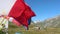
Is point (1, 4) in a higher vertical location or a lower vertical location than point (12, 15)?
higher

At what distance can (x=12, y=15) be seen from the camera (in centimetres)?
79

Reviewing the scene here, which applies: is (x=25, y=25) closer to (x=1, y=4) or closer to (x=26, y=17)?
(x=26, y=17)

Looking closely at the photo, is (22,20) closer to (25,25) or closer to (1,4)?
(25,25)

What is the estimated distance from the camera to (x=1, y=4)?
3.56 ft

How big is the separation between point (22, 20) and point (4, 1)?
0.34 m

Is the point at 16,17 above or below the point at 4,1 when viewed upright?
below

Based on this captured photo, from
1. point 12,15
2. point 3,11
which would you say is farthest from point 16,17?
point 3,11

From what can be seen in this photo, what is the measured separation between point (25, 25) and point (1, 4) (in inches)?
13.4

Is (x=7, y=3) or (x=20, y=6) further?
(x=7, y=3)

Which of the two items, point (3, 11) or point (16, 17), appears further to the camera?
point (3, 11)

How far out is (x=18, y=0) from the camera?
2.66ft

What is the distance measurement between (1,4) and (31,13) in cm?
34

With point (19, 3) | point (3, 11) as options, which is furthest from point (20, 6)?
point (3, 11)

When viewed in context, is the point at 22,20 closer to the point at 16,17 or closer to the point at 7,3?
the point at 16,17
